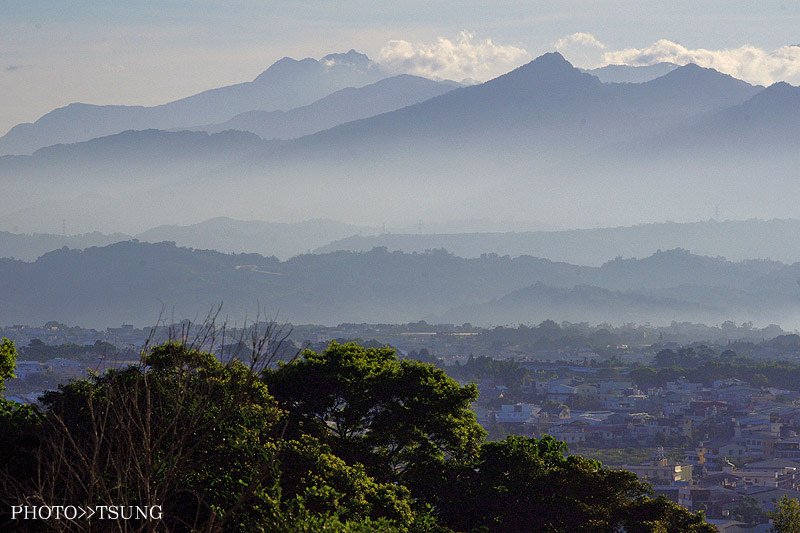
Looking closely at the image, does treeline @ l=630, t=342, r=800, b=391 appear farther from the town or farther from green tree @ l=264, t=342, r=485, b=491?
green tree @ l=264, t=342, r=485, b=491

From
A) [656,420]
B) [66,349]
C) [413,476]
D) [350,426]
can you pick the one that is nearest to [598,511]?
[413,476]

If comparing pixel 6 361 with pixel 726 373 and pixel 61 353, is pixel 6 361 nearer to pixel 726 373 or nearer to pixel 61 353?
pixel 726 373

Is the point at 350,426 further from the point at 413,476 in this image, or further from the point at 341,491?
the point at 341,491

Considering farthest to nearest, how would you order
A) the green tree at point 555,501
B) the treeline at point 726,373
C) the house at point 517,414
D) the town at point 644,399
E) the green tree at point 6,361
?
the treeline at point 726,373
the house at point 517,414
the town at point 644,399
the green tree at point 6,361
the green tree at point 555,501

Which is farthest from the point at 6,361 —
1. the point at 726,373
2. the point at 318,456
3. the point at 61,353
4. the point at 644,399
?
the point at 61,353

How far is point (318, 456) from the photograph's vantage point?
17.6 metres

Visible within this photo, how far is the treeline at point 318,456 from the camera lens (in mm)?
14219

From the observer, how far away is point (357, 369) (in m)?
22.5

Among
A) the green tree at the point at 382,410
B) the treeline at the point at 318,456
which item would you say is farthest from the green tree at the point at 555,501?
the green tree at the point at 382,410

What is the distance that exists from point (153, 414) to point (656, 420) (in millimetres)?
59205

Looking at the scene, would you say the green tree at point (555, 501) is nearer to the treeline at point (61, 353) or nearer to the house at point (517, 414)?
the house at point (517, 414)

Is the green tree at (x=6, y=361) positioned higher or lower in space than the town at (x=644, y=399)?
higher

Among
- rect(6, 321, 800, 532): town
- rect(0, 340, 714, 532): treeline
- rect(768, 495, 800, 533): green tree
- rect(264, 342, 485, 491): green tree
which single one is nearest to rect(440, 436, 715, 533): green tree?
rect(0, 340, 714, 532): treeline

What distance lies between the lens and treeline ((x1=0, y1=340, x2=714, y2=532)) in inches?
560
